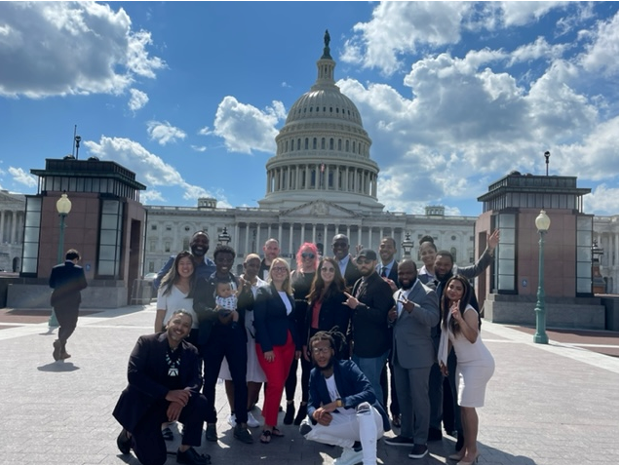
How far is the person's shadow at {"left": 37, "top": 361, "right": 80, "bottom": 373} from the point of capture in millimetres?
11407

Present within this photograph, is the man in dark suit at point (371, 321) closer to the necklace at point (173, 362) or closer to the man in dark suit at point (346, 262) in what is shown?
the man in dark suit at point (346, 262)

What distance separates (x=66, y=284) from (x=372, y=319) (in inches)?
340

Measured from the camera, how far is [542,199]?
27.8m

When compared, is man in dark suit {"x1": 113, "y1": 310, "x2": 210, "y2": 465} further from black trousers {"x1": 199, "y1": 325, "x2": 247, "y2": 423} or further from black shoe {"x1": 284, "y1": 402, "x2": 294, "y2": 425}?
black shoe {"x1": 284, "y1": 402, "x2": 294, "y2": 425}

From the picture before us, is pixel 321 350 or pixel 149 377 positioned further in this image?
pixel 321 350

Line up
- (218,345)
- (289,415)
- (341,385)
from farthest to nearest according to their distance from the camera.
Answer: (289,415) < (218,345) < (341,385)

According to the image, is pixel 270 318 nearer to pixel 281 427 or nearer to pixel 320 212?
pixel 281 427

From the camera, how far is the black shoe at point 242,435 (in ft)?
23.6

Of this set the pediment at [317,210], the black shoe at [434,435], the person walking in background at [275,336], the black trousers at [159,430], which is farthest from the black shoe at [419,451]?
the pediment at [317,210]

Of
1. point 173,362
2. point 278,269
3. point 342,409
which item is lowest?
point 342,409

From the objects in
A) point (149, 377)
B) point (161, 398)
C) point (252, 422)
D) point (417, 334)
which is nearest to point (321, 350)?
point (417, 334)

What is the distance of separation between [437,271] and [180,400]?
12.9ft

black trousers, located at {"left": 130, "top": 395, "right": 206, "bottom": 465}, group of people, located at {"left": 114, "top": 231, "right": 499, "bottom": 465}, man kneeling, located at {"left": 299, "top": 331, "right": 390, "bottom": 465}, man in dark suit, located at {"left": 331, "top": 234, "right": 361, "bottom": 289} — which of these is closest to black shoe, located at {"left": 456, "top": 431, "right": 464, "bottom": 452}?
group of people, located at {"left": 114, "top": 231, "right": 499, "bottom": 465}

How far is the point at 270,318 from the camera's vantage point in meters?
7.64
